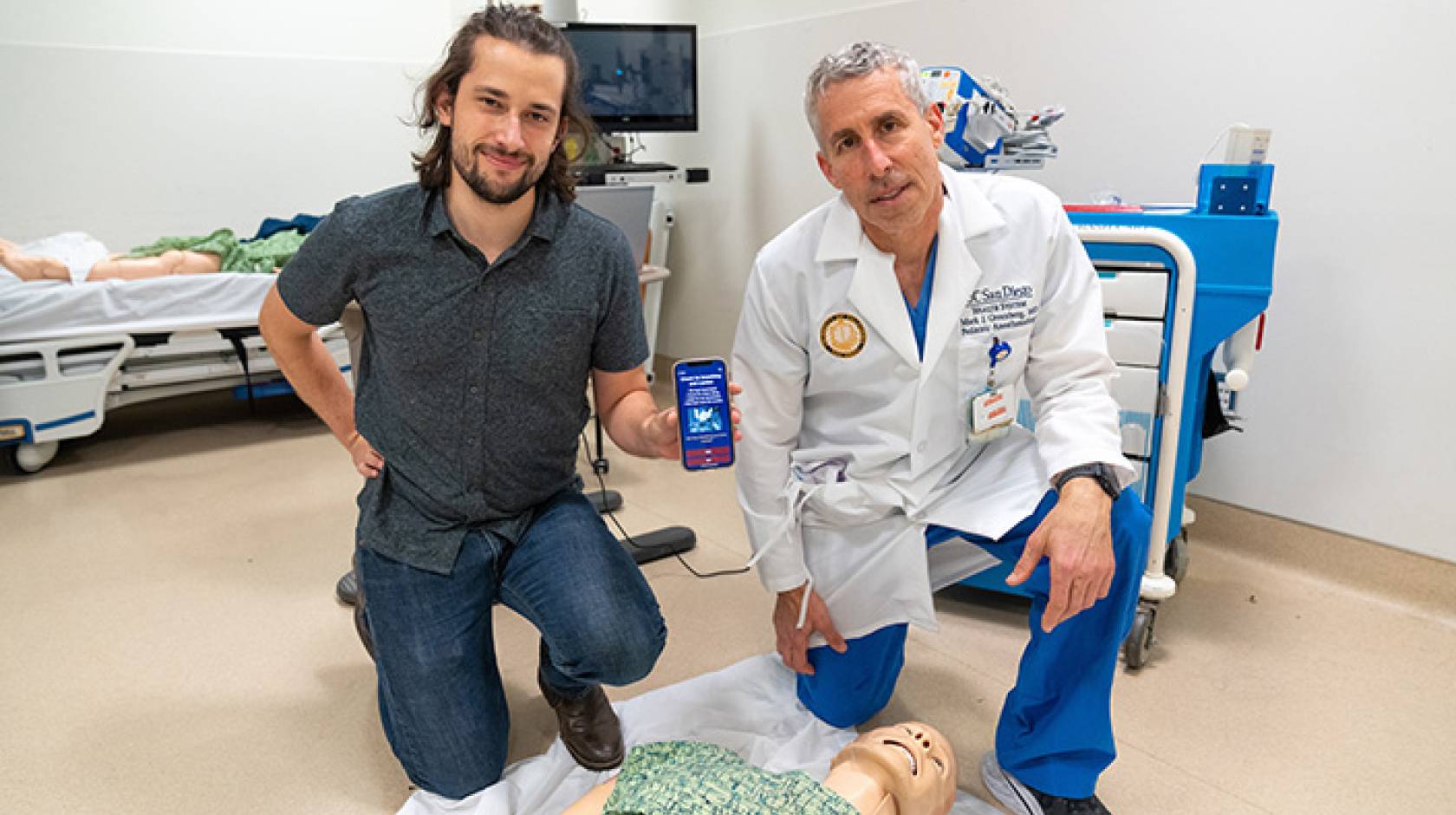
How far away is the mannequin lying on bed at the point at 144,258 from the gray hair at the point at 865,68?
230 centimetres

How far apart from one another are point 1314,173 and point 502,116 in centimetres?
175

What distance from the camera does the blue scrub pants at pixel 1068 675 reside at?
1.33m

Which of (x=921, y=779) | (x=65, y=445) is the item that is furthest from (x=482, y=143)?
(x=65, y=445)

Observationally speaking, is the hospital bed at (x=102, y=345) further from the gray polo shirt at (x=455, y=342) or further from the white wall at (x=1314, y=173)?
the white wall at (x=1314, y=173)

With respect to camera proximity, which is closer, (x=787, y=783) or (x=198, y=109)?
(x=787, y=783)

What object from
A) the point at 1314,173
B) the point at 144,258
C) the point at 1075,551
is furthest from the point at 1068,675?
the point at 144,258

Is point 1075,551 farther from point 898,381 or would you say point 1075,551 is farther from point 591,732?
point 591,732

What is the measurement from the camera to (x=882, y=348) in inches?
57.1

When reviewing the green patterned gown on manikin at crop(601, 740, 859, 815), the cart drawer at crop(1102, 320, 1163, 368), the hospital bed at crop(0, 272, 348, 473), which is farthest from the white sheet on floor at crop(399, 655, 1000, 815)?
the hospital bed at crop(0, 272, 348, 473)

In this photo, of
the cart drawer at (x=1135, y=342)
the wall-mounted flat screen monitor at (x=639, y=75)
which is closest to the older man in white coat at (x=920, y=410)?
the cart drawer at (x=1135, y=342)

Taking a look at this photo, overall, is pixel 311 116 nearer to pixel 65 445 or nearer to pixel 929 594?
pixel 65 445

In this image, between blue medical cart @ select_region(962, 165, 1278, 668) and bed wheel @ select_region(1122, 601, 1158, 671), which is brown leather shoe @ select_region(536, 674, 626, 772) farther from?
bed wheel @ select_region(1122, 601, 1158, 671)

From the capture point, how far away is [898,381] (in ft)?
4.81

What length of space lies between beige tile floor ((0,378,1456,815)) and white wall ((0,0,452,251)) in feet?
5.07
